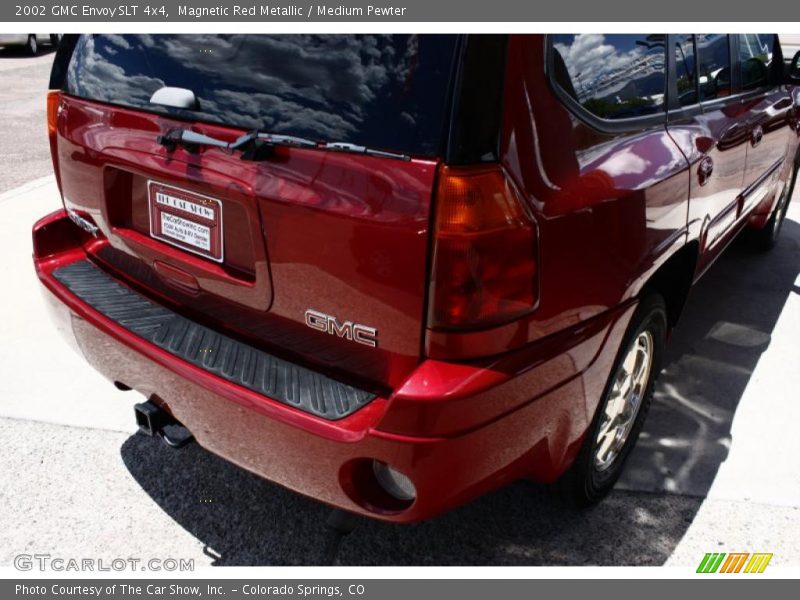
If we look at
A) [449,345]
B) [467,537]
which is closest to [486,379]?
[449,345]

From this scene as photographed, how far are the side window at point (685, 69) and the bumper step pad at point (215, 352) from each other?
5.32ft

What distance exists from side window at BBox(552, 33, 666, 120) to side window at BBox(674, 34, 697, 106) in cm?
15

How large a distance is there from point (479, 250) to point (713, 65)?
73.6 inches

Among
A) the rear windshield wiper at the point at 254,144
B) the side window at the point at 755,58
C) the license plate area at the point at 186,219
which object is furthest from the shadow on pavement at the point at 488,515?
the side window at the point at 755,58

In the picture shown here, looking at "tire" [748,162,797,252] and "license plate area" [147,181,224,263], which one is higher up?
"license plate area" [147,181,224,263]

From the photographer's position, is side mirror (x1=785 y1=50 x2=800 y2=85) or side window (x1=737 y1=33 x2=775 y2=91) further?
side mirror (x1=785 y1=50 x2=800 y2=85)

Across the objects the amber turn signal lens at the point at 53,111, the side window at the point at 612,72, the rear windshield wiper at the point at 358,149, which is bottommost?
the amber turn signal lens at the point at 53,111

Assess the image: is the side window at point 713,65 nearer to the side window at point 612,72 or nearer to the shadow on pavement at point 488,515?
the side window at point 612,72

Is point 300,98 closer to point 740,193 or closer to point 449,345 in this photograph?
point 449,345

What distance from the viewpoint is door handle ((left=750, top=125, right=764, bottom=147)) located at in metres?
3.43

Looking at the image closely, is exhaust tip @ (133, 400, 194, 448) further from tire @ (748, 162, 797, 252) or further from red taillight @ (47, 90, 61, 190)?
tire @ (748, 162, 797, 252)
